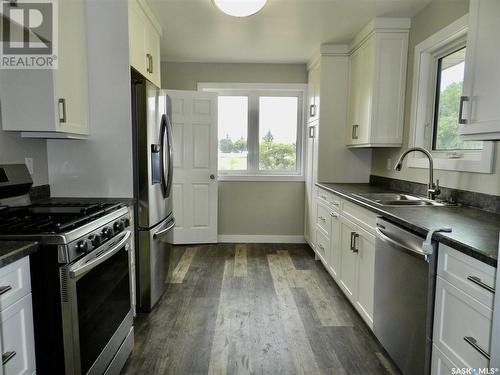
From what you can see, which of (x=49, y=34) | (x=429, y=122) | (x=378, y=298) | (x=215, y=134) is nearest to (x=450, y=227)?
(x=378, y=298)

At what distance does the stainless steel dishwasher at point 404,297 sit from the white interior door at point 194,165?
258 centimetres

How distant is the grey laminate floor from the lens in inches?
76.1

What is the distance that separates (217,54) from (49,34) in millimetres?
2323

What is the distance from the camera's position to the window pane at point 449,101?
2.37 meters

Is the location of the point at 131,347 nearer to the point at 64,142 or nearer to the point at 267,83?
the point at 64,142

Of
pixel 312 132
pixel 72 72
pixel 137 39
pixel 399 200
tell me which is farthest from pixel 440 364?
pixel 312 132

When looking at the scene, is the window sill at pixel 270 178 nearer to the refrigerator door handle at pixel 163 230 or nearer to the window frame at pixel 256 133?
the window frame at pixel 256 133

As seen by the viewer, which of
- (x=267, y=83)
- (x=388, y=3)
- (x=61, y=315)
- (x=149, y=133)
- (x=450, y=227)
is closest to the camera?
(x=61, y=315)

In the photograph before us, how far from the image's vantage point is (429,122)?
8.80ft

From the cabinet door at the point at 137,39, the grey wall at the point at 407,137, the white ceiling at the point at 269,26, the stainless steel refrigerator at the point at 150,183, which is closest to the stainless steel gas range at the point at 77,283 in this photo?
the stainless steel refrigerator at the point at 150,183

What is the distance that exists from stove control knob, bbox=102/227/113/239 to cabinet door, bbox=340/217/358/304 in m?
1.68

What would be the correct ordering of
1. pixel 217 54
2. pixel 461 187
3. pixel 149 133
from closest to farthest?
pixel 461 187 < pixel 149 133 < pixel 217 54

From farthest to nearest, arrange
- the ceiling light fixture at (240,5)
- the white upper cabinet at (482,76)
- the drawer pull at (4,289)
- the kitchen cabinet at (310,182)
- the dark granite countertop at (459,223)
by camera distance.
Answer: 1. the kitchen cabinet at (310,182)
2. the ceiling light fixture at (240,5)
3. the white upper cabinet at (482,76)
4. the dark granite countertop at (459,223)
5. the drawer pull at (4,289)

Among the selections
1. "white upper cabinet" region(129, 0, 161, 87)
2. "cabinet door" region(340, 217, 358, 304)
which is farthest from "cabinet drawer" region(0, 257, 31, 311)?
"cabinet door" region(340, 217, 358, 304)
